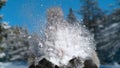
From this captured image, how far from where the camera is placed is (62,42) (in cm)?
1057

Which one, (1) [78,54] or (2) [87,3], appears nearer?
(1) [78,54]

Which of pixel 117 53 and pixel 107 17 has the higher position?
pixel 107 17

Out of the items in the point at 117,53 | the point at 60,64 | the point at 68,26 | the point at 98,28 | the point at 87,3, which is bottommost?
the point at 60,64

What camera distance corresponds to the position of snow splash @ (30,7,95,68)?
31.4ft

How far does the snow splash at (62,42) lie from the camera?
9586 millimetres

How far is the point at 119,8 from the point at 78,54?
1587 inches

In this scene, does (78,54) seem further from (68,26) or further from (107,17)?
(107,17)

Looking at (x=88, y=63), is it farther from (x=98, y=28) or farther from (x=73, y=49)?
(x=98, y=28)

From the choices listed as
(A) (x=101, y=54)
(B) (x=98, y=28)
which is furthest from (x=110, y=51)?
(B) (x=98, y=28)

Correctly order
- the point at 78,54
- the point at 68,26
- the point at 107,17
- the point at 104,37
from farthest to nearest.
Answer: the point at 107,17 → the point at 104,37 → the point at 68,26 → the point at 78,54

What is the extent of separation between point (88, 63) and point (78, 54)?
564mm

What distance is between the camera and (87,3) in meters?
53.5

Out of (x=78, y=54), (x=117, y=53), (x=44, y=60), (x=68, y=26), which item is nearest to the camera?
(x=44, y=60)

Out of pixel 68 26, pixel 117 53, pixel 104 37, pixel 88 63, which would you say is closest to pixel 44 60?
pixel 88 63
